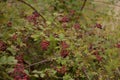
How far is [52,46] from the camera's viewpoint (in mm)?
2754

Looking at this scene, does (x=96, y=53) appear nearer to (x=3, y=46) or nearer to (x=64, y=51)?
(x=64, y=51)

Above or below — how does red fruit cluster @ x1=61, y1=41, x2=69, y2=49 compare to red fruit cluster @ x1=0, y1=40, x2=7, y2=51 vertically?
below

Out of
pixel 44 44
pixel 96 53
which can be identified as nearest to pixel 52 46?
pixel 44 44

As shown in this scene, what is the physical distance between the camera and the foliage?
243 cm

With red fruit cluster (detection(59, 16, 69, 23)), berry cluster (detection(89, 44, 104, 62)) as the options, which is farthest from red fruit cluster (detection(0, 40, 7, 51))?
red fruit cluster (detection(59, 16, 69, 23))

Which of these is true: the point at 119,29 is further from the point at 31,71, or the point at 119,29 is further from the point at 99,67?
the point at 31,71

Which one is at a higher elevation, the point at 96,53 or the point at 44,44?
the point at 44,44

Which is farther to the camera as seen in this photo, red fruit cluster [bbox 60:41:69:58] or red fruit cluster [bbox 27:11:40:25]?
red fruit cluster [bbox 27:11:40:25]

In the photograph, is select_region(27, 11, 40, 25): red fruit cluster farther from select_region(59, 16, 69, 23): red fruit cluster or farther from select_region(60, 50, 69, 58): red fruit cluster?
select_region(60, 50, 69, 58): red fruit cluster

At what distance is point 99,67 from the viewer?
2828 mm

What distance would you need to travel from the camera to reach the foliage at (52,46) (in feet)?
7.98

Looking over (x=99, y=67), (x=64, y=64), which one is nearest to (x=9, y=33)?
(x=64, y=64)

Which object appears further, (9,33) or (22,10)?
(22,10)

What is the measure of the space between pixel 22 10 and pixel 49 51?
848 millimetres
